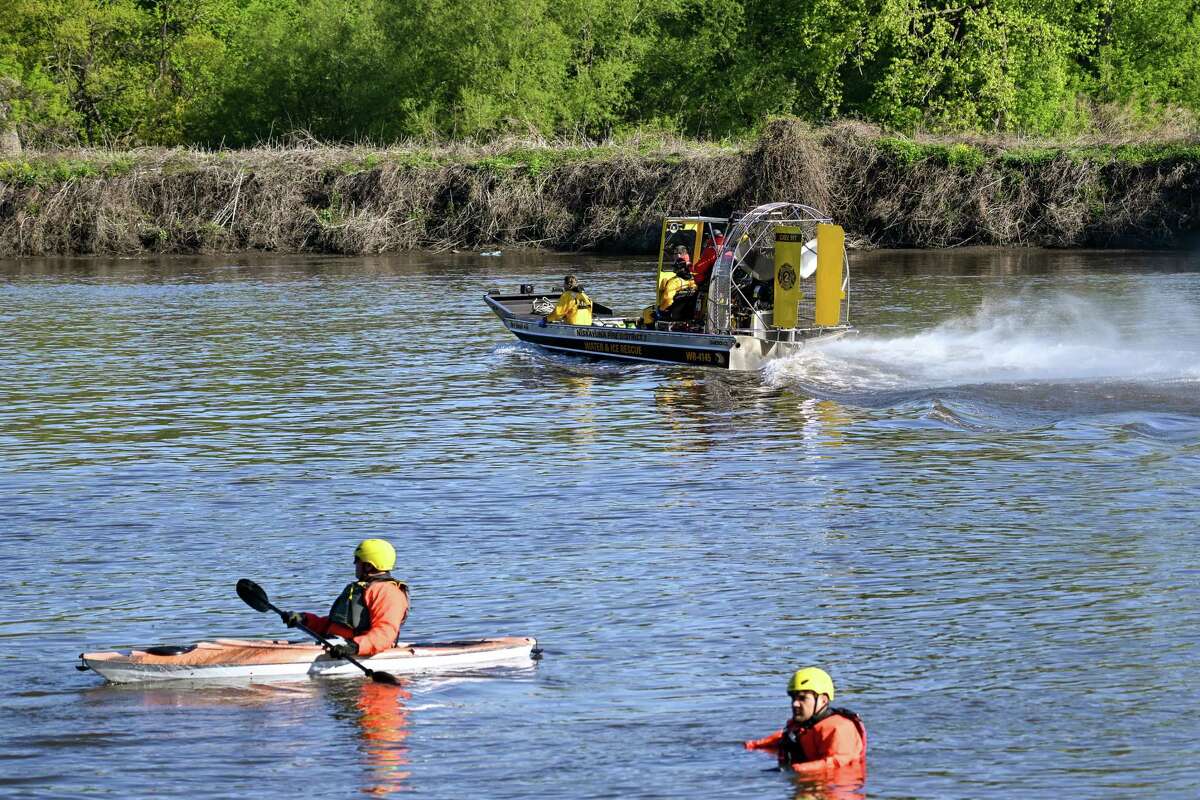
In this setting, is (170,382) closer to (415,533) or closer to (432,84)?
(415,533)

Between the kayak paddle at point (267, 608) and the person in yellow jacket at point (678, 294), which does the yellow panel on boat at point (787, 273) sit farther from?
the kayak paddle at point (267, 608)

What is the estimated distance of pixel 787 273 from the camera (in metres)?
27.6

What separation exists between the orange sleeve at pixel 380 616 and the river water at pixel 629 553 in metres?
0.41

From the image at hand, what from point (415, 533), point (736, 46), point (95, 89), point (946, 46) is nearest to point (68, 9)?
point (95, 89)

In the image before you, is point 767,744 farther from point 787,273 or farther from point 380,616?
point 787,273

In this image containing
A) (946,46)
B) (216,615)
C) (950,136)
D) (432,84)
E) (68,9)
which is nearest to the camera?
(216,615)

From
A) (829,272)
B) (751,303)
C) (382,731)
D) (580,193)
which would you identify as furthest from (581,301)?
(580,193)

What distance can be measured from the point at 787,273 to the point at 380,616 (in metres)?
16.1

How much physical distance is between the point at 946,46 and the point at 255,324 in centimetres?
3688

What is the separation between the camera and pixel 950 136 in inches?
2311

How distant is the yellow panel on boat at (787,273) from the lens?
1066 inches

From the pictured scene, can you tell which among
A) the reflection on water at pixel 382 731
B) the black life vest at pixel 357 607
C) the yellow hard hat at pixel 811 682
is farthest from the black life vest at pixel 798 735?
the black life vest at pixel 357 607

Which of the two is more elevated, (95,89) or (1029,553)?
(95,89)

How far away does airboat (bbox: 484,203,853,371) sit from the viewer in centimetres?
2741
